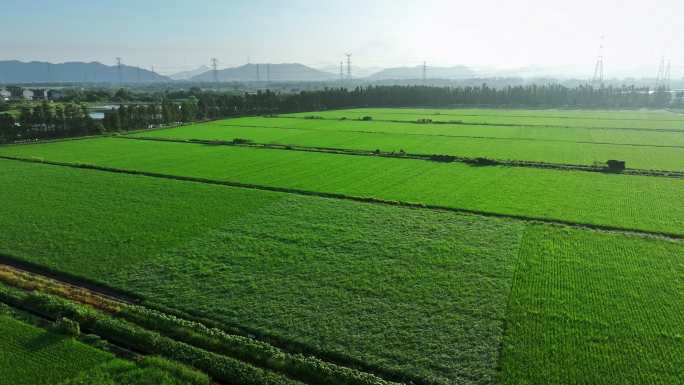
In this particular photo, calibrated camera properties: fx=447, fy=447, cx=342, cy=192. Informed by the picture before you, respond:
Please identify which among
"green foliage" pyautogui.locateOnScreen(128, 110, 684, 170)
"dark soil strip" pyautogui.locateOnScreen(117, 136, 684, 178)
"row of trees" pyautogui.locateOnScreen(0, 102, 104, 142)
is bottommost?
"dark soil strip" pyautogui.locateOnScreen(117, 136, 684, 178)

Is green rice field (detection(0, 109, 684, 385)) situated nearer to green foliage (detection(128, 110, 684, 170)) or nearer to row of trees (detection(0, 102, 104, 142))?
green foliage (detection(128, 110, 684, 170))

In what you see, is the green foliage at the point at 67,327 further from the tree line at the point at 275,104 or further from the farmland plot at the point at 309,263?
the tree line at the point at 275,104

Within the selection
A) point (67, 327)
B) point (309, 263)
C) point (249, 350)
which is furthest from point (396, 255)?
point (67, 327)

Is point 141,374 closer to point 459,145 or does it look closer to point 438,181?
point 438,181

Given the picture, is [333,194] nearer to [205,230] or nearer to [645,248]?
[205,230]

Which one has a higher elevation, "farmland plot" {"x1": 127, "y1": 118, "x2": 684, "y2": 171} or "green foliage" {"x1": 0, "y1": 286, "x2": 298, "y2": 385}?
"farmland plot" {"x1": 127, "y1": 118, "x2": 684, "y2": 171}

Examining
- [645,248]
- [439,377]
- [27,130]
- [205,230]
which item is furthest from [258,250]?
[27,130]

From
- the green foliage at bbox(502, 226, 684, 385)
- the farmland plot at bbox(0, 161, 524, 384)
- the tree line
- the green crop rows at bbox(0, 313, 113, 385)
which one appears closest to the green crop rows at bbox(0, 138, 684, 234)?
the farmland plot at bbox(0, 161, 524, 384)
